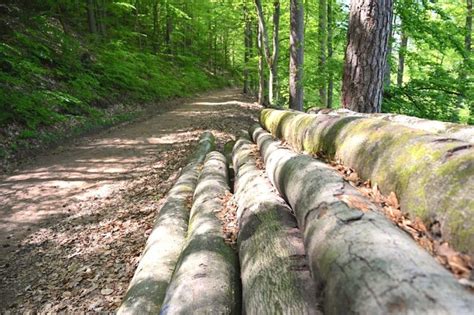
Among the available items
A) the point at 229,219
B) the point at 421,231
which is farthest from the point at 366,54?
the point at 421,231

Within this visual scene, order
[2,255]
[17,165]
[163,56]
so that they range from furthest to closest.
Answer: [163,56], [17,165], [2,255]

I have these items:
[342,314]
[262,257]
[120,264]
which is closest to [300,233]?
[262,257]

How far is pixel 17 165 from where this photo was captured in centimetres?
804

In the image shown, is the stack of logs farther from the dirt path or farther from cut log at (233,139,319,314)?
the dirt path

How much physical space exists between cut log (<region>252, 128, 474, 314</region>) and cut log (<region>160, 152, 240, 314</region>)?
800 mm

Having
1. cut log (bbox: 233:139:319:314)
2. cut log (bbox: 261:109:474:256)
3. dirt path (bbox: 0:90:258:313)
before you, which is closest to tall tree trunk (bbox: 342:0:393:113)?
cut log (bbox: 261:109:474:256)

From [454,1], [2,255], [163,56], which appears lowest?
[2,255]

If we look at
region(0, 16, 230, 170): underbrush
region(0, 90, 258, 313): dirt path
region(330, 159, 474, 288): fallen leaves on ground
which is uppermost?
region(0, 16, 230, 170): underbrush

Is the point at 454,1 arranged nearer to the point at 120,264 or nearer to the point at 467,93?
the point at 467,93

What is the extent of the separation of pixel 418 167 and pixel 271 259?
1.30m

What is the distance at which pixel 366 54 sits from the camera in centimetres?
537

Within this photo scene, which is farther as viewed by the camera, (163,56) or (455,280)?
(163,56)

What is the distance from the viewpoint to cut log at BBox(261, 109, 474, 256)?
6.43 feet

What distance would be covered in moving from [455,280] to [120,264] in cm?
385
